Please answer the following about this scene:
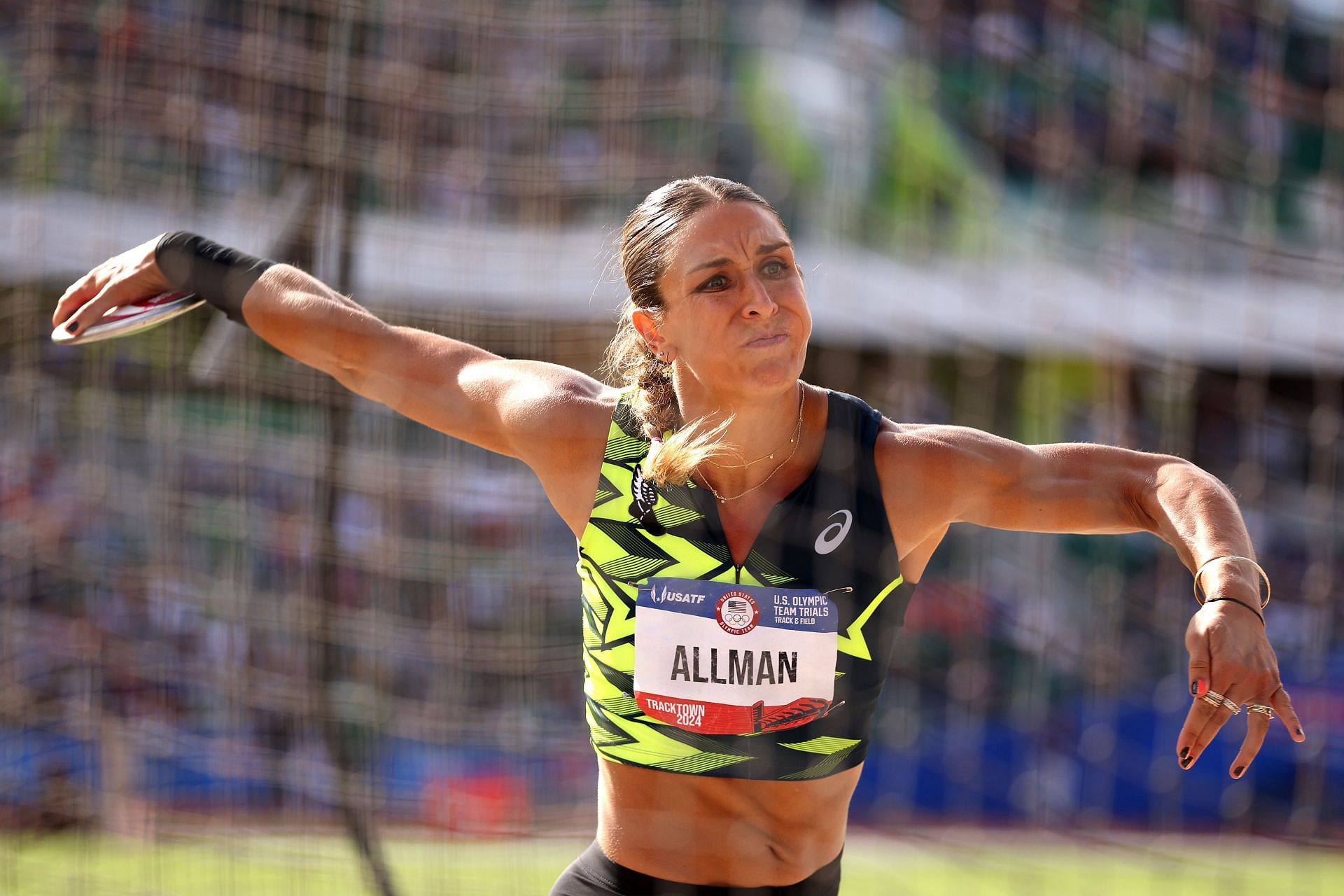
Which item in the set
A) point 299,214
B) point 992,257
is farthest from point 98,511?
point 992,257

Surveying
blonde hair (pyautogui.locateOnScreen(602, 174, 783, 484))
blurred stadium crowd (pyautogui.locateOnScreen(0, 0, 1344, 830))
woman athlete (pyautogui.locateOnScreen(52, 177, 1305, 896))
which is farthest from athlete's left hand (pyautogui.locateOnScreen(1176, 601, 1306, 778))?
blurred stadium crowd (pyautogui.locateOnScreen(0, 0, 1344, 830))

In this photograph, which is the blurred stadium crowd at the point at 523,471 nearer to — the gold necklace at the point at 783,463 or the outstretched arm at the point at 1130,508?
the gold necklace at the point at 783,463

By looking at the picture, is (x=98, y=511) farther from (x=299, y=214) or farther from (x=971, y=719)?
(x=971, y=719)

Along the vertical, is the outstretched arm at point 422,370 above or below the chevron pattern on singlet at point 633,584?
above

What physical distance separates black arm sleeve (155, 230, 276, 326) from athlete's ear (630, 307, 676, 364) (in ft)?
2.41

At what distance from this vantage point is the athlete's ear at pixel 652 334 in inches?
79.0

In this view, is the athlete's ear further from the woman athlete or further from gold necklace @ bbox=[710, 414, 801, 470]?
gold necklace @ bbox=[710, 414, 801, 470]

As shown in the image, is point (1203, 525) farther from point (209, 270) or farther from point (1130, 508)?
point (209, 270)

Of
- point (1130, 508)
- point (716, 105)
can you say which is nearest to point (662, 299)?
point (1130, 508)

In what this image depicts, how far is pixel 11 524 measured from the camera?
5242 millimetres

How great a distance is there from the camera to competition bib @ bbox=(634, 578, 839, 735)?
1.85 meters

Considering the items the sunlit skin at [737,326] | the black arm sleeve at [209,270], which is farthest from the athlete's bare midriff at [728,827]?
the black arm sleeve at [209,270]

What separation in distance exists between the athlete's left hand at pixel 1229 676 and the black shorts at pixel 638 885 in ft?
2.25

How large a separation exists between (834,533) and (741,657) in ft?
0.78
